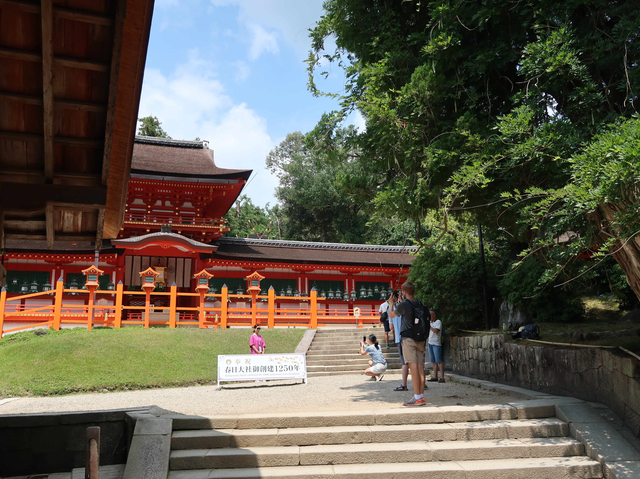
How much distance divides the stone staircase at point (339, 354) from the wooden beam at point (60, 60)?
9880 mm

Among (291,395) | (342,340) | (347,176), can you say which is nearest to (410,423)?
(291,395)

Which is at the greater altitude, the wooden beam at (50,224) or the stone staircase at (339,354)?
the wooden beam at (50,224)

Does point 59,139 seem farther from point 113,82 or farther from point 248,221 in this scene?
point 248,221

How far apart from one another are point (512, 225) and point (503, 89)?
2.29 m

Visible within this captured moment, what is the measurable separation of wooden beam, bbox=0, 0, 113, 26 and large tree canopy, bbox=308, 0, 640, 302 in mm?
4075

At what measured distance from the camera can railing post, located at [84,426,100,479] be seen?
336 cm

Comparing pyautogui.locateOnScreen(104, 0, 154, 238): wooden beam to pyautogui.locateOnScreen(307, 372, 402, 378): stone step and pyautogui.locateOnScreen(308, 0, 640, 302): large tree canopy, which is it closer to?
pyautogui.locateOnScreen(308, 0, 640, 302): large tree canopy

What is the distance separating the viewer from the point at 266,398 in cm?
855

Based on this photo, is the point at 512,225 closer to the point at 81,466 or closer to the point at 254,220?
the point at 81,466

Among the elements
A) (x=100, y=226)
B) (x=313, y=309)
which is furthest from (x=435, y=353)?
(x=313, y=309)

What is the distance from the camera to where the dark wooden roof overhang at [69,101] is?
3604 mm

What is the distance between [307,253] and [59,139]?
Answer: 18.1 meters

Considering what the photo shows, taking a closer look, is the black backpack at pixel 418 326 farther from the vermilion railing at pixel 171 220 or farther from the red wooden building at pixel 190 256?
the vermilion railing at pixel 171 220

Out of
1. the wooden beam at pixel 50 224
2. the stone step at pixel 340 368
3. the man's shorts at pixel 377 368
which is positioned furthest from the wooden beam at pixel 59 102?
the stone step at pixel 340 368
